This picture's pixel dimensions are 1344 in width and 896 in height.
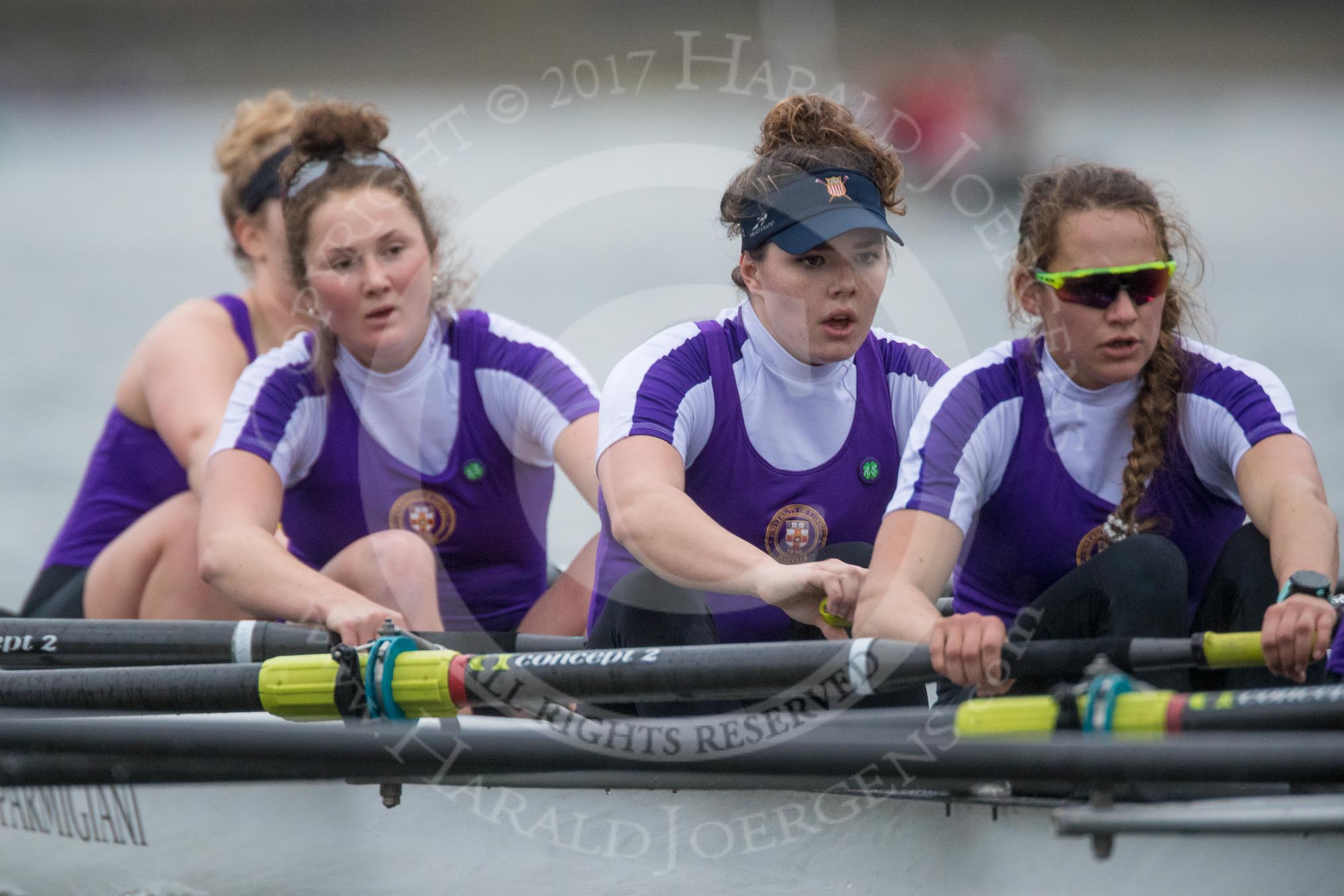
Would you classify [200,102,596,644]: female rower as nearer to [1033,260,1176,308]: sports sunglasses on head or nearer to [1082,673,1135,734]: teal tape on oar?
[1033,260,1176,308]: sports sunglasses on head

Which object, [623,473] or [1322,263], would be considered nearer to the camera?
[623,473]

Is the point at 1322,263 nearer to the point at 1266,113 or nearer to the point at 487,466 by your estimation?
the point at 1266,113

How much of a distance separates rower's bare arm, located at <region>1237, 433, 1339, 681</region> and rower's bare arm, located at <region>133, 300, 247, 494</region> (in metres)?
2.11

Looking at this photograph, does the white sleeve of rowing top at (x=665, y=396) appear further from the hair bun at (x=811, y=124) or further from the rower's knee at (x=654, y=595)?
the hair bun at (x=811, y=124)

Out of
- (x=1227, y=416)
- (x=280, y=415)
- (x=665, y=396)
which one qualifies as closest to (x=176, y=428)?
(x=280, y=415)

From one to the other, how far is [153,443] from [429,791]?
1.55 meters

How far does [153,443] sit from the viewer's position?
371 centimetres

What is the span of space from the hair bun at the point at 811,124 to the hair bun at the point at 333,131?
915 millimetres

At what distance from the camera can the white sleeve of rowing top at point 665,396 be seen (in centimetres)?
254

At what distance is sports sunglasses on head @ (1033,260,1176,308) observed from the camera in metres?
2.48

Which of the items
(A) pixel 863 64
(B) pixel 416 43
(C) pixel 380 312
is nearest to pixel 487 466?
(C) pixel 380 312

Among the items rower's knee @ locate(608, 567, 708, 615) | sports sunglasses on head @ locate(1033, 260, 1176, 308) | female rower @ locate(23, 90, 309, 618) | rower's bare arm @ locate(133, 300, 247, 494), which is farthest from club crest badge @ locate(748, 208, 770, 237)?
rower's bare arm @ locate(133, 300, 247, 494)

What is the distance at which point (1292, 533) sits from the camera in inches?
91.8

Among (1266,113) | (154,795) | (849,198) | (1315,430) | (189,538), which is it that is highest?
(1266,113)
